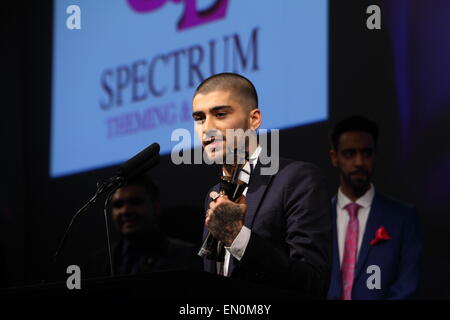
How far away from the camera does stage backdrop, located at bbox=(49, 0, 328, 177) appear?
3674 mm

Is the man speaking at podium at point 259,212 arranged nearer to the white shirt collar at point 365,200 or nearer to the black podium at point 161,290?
the black podium at point 161,290

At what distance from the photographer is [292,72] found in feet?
12.0

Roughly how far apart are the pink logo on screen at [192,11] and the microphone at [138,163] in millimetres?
2044

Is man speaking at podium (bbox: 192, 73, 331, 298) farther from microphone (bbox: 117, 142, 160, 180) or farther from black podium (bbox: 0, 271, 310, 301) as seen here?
black podium (bbox: 0, 271, 310, 301)

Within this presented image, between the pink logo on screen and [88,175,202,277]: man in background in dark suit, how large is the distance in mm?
969

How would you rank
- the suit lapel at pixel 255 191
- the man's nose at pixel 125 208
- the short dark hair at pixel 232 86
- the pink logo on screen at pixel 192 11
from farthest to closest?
1. the man's nose at pixel 125 208
2. the pink logo on screen at pixel 192 11
3. the short dark hair at pixel 232 86
4. the suit lapel at pixel 255 191

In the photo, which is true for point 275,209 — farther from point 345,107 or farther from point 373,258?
point 345,107

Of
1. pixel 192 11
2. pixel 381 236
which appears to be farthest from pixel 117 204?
pixel 381 236

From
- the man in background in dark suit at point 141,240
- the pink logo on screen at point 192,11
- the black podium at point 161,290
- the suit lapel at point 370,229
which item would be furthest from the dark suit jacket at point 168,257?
the black podium at point 161,290

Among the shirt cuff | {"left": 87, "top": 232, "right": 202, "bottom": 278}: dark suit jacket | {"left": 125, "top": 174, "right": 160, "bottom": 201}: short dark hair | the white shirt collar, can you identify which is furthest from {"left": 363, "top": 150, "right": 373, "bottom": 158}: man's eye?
the shirt cuff

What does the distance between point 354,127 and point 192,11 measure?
4.36 feet

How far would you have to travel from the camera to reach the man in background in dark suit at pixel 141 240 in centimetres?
397
